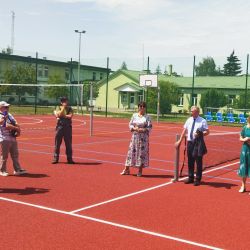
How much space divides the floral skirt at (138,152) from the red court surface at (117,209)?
356mm

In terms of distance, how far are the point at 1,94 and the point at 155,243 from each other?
47829 millimetres

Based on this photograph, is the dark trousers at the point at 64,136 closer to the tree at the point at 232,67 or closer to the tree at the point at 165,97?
the tree at the point at 165,97

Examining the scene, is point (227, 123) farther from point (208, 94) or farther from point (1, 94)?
point (1, 94)

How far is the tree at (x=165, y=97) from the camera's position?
43375 mm

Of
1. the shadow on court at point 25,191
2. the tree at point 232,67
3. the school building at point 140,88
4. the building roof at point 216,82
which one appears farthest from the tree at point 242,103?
the tree at point 232,67

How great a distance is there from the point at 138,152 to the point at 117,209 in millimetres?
3315

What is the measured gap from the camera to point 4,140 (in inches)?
407

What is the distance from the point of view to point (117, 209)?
772 cm

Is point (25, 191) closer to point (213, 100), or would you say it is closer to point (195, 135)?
point (195, 135)

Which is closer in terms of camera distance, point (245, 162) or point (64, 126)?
point (245, 162)

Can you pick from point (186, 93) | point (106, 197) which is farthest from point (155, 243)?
point (186, 93)

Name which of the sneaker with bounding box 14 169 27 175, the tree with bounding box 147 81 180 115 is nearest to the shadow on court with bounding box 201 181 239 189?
the sneaker with bounding box 14 169 27 175

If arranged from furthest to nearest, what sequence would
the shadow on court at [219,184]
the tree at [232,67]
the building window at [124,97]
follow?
the tree at [232,67]
the building window at [124,97]
the shadow on court at [219,184]

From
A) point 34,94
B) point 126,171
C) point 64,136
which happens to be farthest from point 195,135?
point 34,94
